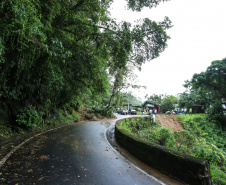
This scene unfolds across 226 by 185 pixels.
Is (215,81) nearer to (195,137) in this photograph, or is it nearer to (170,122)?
(170,122)

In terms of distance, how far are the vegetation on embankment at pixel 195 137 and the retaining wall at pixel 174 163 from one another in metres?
0.78

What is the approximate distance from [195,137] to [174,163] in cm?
1389

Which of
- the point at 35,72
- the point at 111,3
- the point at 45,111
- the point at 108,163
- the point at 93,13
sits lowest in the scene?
the point at 108,163

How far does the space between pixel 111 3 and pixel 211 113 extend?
27329 mm

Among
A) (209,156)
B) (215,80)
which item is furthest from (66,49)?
(215,80)

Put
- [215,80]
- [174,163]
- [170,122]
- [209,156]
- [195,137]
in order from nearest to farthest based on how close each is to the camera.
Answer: [174,163] < [209,156] < [195,137] < [215,80] < [170,122]

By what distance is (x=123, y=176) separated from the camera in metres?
3.85

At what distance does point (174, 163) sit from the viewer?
14.0ft

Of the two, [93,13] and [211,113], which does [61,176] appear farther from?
[211,113]

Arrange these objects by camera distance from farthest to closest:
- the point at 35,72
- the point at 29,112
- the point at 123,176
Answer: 1. the point at 29,112
2. the point at 35,72
3. the point at 123,176

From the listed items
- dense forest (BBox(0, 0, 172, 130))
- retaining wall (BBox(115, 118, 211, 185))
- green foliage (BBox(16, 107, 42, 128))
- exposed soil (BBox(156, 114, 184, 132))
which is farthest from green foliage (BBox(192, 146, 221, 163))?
exposed soil (BBox(156, 114, 184, 132))

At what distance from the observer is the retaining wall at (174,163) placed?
143 inches

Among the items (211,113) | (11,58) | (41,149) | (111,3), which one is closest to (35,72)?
(11,58)

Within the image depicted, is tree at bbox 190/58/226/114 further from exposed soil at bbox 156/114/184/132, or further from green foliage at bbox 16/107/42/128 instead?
green foliage at bbox 16/107/42/128
